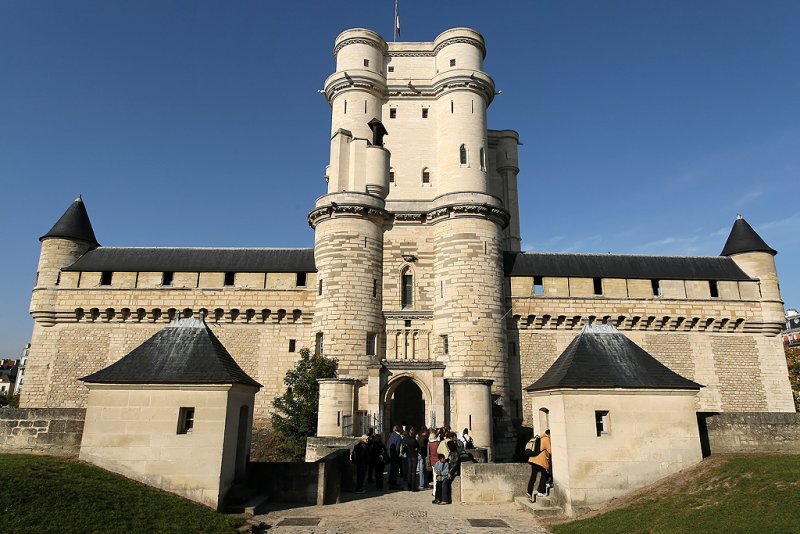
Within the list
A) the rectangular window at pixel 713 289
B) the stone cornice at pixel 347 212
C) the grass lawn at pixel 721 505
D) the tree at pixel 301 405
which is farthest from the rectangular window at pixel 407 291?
the grass lawn at pixel 721 505

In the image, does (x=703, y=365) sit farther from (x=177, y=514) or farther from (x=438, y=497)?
(x=177, y=514)

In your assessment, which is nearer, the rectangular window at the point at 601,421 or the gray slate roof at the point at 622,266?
the rectangular window at the point at 601,421

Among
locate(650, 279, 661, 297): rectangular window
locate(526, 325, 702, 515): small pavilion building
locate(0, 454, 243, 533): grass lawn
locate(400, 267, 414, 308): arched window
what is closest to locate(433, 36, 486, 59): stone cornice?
locate(400, 267, 414, 308): arched window

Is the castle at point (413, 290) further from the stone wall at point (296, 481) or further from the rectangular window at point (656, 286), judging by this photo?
the stone wall at point (296, 481)

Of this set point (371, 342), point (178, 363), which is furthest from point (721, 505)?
point (371, 342)

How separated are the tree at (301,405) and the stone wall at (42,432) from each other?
9850mm

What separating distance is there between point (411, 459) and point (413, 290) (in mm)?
11567

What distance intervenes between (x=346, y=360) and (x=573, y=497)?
12922mm

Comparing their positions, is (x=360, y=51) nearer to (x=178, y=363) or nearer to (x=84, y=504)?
(x=178, y=363)

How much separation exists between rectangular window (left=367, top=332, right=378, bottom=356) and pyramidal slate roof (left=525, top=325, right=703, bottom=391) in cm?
1126

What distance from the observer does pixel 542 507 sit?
9922 mm

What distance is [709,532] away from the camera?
727 centimetres

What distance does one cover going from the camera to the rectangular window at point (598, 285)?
24.8m

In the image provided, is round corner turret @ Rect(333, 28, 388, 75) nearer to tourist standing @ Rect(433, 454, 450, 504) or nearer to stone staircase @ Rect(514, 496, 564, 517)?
tourist standing @ Rect(433, 454, 450, 504)
